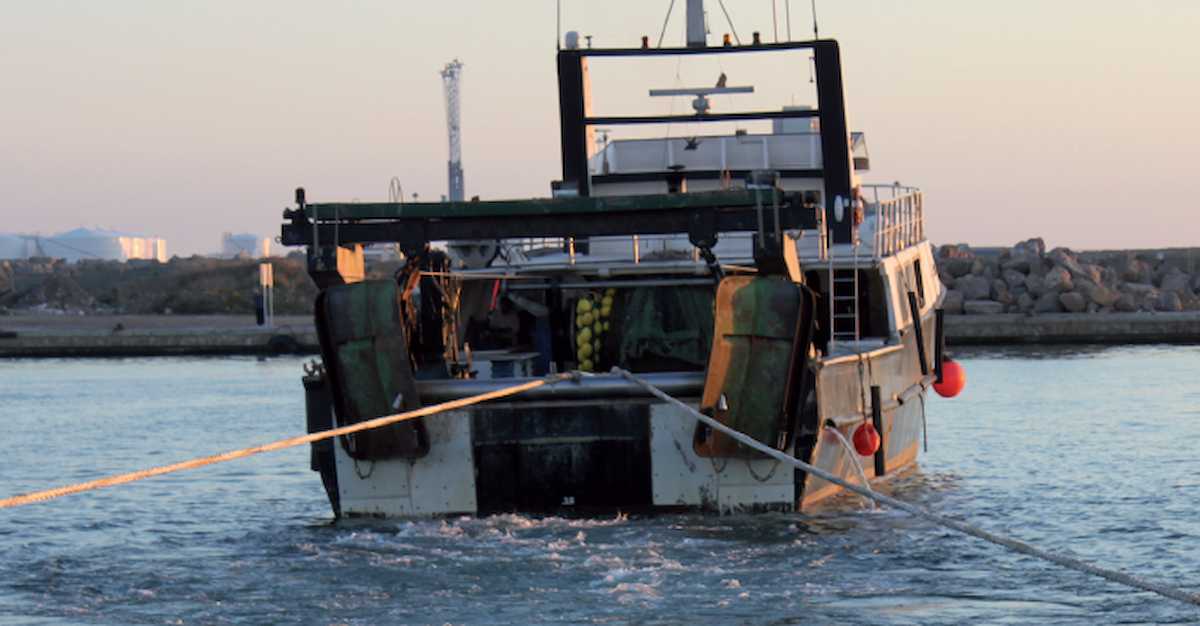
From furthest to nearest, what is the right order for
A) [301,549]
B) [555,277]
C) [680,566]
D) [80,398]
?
[80,398]
[555,277]
[301,549]
[680,566]

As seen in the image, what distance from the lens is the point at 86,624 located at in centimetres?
1286

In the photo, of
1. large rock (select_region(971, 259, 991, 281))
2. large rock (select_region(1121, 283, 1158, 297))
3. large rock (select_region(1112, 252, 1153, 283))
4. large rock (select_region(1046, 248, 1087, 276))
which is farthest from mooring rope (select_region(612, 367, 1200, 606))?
large rock (select_region(1112, 252, 1153, 283))

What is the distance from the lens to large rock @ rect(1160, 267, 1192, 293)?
65.9 meters

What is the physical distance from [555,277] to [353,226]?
350 centimetres

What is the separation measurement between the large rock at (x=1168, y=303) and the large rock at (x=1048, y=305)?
13.2 feet

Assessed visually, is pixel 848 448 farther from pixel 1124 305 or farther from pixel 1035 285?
pixel 1035 285

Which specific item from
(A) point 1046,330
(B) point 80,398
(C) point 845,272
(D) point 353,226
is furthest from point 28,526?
(A) point 1046,330

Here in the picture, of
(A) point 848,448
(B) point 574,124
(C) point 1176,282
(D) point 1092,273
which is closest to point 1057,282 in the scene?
(D) point 1092,273

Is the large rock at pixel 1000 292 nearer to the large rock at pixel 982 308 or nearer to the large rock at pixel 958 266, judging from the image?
the large rock at pixel 982 308

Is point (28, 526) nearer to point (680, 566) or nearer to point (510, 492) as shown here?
point (510, 492)

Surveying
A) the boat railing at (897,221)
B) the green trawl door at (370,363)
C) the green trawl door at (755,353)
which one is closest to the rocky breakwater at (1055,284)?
the boat railing at (897,221)

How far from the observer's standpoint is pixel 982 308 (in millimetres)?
58031

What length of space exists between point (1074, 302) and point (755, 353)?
4513cm

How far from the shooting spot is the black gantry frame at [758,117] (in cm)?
2052
